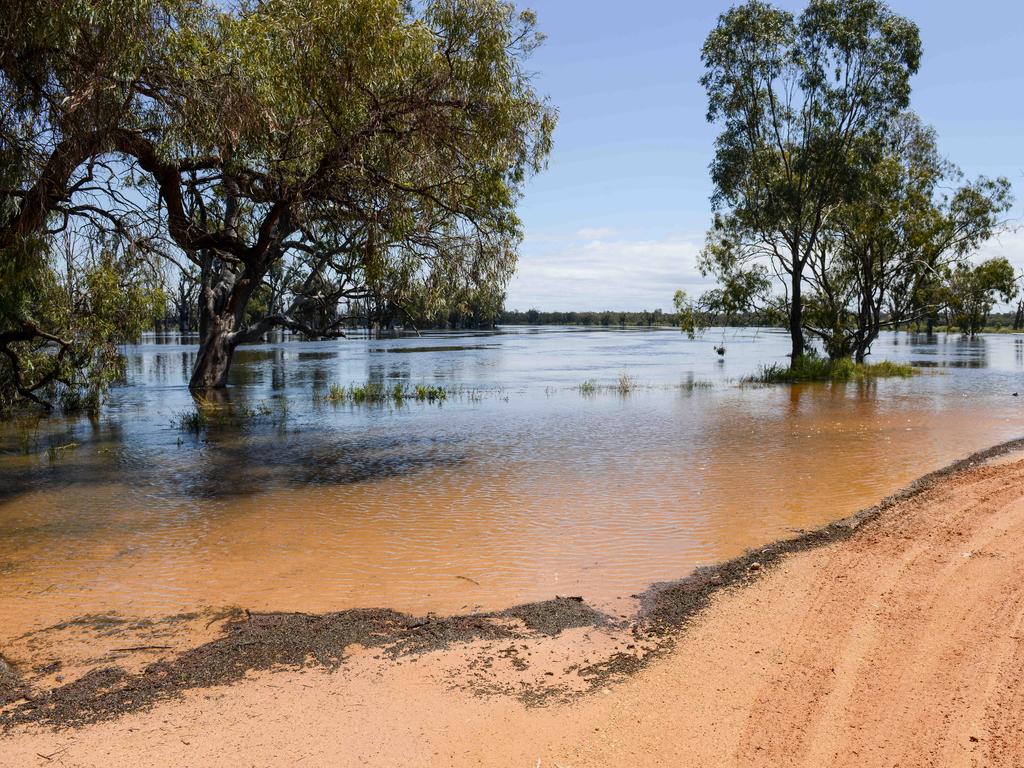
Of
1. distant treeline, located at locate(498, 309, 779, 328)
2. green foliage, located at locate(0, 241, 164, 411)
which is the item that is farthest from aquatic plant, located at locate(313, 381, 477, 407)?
distant treeline, located at locate(498, 309, 779, 328)

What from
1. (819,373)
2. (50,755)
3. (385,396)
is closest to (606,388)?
(385,396)

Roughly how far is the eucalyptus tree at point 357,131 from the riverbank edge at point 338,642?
6014mm

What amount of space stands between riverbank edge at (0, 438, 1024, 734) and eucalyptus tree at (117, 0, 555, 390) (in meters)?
6.01

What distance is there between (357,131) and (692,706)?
8.79m

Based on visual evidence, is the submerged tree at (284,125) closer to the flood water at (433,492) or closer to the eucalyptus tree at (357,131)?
the eucalyptus tree at (357,131)

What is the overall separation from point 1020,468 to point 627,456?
562cm

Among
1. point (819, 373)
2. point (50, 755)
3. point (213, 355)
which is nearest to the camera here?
point (50, 755)

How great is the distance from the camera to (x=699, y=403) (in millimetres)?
22031

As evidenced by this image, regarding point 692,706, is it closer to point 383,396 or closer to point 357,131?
point 357,131

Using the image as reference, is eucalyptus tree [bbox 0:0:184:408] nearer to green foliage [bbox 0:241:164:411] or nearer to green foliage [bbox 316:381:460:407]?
green foliage [bbox 0:241:164:411]

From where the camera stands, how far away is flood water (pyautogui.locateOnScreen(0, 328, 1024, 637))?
23.1 ft

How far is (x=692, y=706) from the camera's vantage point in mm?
4277

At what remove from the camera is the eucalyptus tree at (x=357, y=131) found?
9570mm

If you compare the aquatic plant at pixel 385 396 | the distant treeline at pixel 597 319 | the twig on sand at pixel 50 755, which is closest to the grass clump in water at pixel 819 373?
the aquatic plant at pixel 385 396
